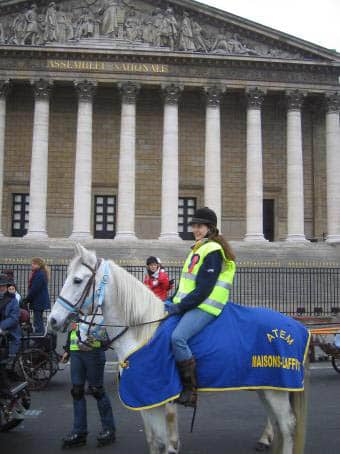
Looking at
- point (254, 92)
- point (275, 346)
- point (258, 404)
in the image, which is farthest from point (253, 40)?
point (275, 346)

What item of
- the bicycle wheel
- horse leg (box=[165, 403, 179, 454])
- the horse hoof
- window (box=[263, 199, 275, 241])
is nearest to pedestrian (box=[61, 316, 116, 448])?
horse leg (box=[165, 403, 179, 454])

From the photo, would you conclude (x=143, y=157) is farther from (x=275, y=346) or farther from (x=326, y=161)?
(x=275, y=346)

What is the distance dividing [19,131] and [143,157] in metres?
6.90

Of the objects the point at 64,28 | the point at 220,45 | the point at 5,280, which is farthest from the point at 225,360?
the point at 64,28

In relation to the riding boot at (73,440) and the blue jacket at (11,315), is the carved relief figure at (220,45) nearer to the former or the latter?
the blue jacket at (11,315)

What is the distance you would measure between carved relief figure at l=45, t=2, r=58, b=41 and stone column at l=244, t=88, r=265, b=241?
10323mm

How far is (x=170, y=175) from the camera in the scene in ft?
91.4

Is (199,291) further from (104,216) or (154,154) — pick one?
(154,154)

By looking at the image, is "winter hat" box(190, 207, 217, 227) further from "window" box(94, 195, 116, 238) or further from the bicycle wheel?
"window" box(94, 195, 116, 238)

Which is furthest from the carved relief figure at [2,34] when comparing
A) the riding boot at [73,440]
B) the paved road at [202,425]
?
the riding boot at [73,440]

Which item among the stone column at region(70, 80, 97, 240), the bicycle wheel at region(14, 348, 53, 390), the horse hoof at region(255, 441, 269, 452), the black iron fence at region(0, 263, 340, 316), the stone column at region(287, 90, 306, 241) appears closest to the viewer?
the horse hoof at region(255, 441, 269, 452)

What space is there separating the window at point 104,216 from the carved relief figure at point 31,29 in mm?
8673

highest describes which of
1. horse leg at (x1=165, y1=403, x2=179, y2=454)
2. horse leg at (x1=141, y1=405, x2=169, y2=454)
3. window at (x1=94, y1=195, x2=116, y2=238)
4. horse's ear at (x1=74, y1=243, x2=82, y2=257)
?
window at (x1=94, y1=195, x2=116, y2=238)

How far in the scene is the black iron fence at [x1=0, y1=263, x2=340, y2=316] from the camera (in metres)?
21.9
